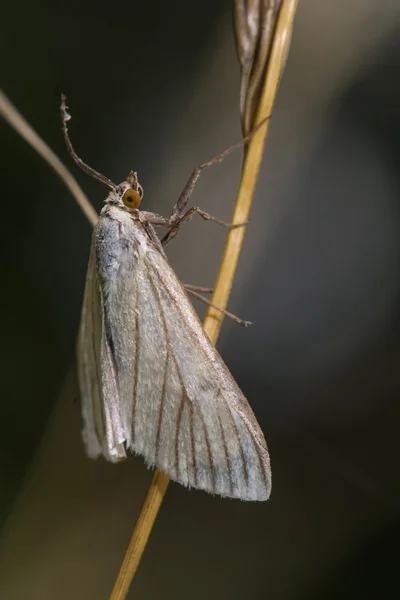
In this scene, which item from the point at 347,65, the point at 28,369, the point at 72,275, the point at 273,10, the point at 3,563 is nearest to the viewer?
the point at 273,10

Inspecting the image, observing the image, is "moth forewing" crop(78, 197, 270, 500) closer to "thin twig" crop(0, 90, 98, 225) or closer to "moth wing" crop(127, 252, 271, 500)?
"moth wing" crop(127, 252, 271, 500)

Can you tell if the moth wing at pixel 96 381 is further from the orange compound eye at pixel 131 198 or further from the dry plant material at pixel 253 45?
the dry plant material at pixel 253 45

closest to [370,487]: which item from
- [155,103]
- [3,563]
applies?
[3,563]

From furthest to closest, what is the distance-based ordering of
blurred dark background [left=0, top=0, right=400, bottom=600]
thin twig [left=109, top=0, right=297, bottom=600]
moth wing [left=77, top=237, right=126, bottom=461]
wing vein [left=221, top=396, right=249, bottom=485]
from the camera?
blurred dark background [left=0, top=0, right=400, bottom=600]
moth wing [left=77, top=237, right=126, bottom=461]
wing vein [left=221, top=396, right=249, bottom=485]
thin twig [left=109, top=0, right=297, bottom=600]

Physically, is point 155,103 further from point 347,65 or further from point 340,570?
point 340,570

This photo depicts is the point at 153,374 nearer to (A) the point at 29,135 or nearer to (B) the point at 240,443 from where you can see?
(B) the point at 240,443

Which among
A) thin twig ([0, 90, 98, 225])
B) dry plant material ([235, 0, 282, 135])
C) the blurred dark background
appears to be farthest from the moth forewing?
the blurred dark background

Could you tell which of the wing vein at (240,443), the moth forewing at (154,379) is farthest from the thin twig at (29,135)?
the wing vein at (240,443)
